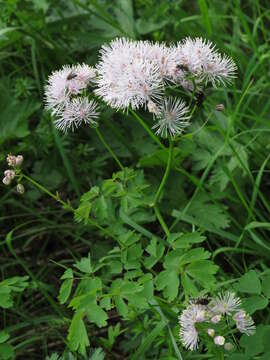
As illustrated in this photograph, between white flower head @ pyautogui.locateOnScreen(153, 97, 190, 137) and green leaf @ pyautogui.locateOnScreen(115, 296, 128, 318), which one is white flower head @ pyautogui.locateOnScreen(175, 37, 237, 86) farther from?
green leaf @ pyautogui.locateOnScreen(115, 296, 128, 318)

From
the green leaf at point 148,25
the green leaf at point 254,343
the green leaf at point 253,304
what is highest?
the green leaf at point 148,25

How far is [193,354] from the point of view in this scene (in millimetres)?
2000

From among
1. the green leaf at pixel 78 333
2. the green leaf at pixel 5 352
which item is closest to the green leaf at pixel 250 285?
the green leaf at pixel 78 333

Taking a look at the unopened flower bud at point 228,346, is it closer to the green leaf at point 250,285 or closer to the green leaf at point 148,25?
the green leaf at point 250,285

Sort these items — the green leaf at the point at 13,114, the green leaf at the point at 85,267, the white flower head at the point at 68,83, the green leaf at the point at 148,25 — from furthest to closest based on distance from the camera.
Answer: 1. the green leaf at the point at 148,25
2. the green leaf at the point at 13,114
3. the white flower head at the point at 68,83
4. the green leaf at the point at 85,267

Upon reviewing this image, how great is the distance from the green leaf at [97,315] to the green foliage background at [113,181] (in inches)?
12.6

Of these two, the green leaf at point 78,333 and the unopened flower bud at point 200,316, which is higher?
the unopened flower bud at point 200,316

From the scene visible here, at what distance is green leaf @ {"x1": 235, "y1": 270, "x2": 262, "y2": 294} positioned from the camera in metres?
1.68

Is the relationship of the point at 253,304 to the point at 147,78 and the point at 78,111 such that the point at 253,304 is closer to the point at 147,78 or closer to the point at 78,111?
the point at 147,78

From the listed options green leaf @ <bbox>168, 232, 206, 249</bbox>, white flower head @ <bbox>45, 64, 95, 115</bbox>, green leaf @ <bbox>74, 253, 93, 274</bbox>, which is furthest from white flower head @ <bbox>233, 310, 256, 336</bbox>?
white flower head @ <bbox>45, 64, 95, 115</bbox>

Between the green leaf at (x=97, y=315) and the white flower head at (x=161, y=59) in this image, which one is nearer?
the green leaf at (x=97, y=315)

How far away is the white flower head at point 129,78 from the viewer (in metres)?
1.76

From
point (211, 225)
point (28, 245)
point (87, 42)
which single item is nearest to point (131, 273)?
point (211, 225)

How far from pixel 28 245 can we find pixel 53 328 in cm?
74
